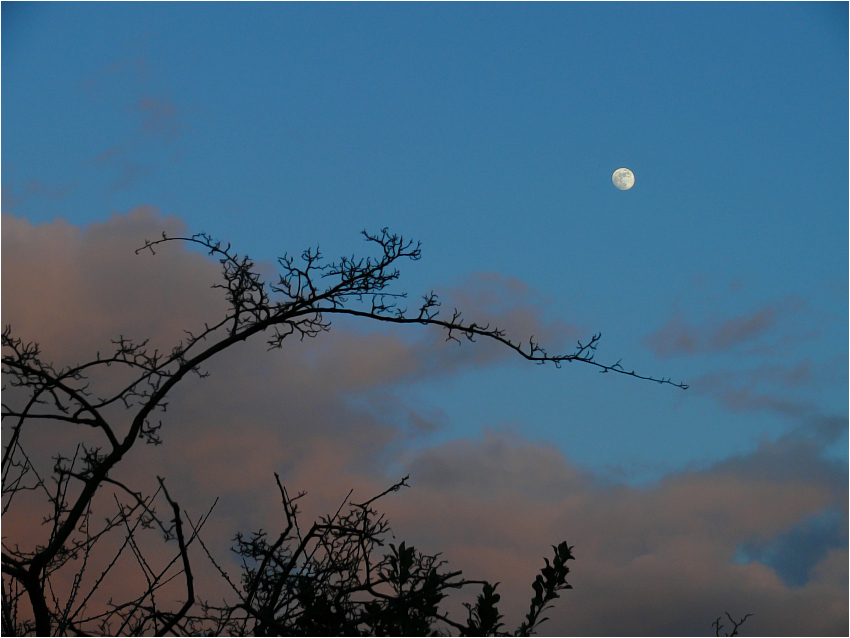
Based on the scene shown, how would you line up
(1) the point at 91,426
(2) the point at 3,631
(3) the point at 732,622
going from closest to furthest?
(1) the point at 91,426 < (2) the point at 3,631 < (3) the point at 732,622

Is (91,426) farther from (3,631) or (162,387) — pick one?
(3,631)

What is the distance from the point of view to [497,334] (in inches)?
178

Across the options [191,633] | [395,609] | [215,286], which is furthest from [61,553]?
[395,609]

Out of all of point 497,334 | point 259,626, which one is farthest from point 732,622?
point 259,626

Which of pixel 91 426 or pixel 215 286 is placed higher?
pixel 215 286

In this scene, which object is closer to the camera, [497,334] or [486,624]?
[486,624]

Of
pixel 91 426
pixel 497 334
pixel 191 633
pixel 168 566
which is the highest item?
pixel 497 334

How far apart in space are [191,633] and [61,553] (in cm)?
142

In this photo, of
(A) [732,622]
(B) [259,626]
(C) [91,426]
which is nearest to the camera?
(B) [259,626]

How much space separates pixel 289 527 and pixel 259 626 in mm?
646

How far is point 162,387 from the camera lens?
426cm

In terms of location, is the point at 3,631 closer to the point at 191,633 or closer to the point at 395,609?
the point at 191,633

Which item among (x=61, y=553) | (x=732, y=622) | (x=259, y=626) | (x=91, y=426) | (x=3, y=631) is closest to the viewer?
(x=259, y=626)

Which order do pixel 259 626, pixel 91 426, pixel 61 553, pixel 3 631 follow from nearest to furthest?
pixel 259 626, pixel 91 426, pixel 3 631, pixel 61 553
